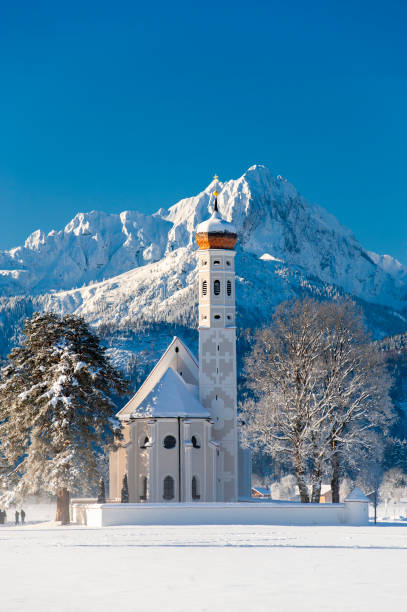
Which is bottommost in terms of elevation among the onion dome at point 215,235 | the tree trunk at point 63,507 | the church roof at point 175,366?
the tree trunk at point 63,507

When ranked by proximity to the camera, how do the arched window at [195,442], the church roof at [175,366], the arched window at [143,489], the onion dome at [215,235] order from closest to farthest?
the arched window at [143,489]
the arched window at [195,442]
the onion dome at [215,235]
the church roof at [175,366]

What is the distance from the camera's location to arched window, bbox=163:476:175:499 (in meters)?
63.2

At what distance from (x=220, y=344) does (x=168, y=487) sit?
38.4 ft

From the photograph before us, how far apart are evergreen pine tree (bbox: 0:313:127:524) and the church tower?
12.4 metres

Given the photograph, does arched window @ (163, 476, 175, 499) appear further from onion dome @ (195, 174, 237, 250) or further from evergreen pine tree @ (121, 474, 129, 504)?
onion dome @ (195, 174, 237, 250)

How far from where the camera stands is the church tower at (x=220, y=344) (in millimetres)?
66500

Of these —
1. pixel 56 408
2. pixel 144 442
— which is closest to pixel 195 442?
pixel 144 442

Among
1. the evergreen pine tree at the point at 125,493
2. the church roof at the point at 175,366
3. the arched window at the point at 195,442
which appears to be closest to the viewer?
the evergreen pine tree at the point at 125,493

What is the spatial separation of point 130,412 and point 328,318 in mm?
20224
